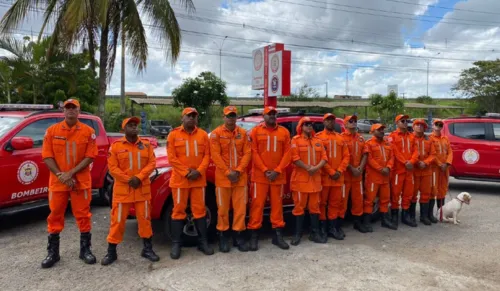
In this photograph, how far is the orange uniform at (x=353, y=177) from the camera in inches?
225

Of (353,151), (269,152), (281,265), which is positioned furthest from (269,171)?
(353,151)

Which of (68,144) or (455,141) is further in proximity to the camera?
(455,141)

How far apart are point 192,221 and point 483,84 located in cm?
4165

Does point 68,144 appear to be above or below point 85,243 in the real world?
above

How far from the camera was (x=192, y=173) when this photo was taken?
182 inches

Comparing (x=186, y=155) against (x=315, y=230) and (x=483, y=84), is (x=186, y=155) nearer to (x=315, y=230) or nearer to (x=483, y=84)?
(x=315, y=230)

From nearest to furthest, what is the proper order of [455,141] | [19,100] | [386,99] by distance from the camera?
1. [455,141]
2. [19,100]
3. [386,99]

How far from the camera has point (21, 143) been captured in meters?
5.35

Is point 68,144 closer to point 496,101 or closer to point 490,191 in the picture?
point 490,191

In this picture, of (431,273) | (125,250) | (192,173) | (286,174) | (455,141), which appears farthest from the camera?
(455,141)

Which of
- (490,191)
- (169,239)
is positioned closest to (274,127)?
(169,239)

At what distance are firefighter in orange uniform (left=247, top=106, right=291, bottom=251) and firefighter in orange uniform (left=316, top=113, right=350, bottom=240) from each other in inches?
26.1

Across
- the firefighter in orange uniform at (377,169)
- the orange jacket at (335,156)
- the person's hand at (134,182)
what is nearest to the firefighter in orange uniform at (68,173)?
the person's hand at (134,182)

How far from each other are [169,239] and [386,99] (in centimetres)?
3441
